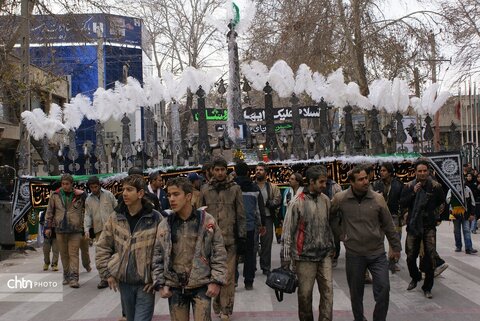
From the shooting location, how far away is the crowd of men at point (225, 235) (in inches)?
202

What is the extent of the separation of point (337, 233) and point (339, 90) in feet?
30.8

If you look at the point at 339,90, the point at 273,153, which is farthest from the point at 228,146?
the point at 339,90

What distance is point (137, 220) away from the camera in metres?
5.41

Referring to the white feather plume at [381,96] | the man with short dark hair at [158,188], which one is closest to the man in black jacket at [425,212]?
the man with short dark hair at [158,188]

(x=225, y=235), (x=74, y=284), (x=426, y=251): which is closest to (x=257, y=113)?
(x=74, y=284)

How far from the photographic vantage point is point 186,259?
201 inches

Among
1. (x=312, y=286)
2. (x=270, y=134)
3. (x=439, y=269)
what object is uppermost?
(x=270, y=134)

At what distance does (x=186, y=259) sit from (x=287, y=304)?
3.43 m

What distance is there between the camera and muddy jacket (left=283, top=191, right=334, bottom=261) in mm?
6441

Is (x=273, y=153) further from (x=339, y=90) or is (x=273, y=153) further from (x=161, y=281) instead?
(x=161, y=281)

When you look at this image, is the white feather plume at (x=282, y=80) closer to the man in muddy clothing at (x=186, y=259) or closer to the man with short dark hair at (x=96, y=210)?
the man with short dark hair at (x=96, y=210)

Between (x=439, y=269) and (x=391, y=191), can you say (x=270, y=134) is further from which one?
(x=439, y=269)

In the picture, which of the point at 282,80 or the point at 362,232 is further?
the point at 282,80

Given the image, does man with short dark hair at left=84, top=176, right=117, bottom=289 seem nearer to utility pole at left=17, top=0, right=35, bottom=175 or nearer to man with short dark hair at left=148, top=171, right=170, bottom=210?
man with short dark hair at left=148, top=171, right=170, bottom=210
